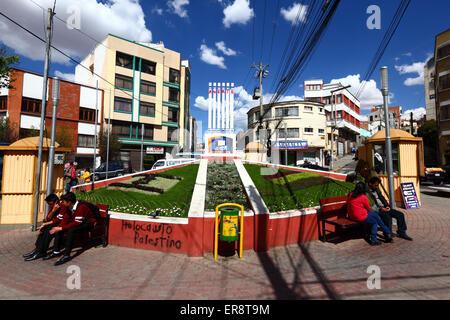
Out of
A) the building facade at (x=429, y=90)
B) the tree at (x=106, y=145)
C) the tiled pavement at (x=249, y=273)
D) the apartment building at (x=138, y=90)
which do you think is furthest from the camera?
the building facade at (x=429, y=90)

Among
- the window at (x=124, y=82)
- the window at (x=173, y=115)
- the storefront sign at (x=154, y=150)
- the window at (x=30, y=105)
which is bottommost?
the storefront sign at (x=154, y=150)

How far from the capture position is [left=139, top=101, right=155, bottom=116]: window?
112 feet

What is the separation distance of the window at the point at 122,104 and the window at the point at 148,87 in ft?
9.96

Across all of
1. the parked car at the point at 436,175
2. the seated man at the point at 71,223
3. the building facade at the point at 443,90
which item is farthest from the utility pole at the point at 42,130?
the building facade at the point at 443,90

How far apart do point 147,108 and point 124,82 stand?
471 centimetres

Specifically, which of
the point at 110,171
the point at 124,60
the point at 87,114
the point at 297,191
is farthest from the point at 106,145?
the point at 297,191

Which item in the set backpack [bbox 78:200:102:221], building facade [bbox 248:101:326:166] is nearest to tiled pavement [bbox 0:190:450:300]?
backpack [bbox 78:200:102:221]

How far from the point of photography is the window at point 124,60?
32.5m

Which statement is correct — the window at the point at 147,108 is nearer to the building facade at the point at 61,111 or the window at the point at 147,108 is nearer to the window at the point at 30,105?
the building facade at the point at 61,111

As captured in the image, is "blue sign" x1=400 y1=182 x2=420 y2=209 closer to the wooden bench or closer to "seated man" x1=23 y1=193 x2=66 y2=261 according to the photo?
the wooden bench
